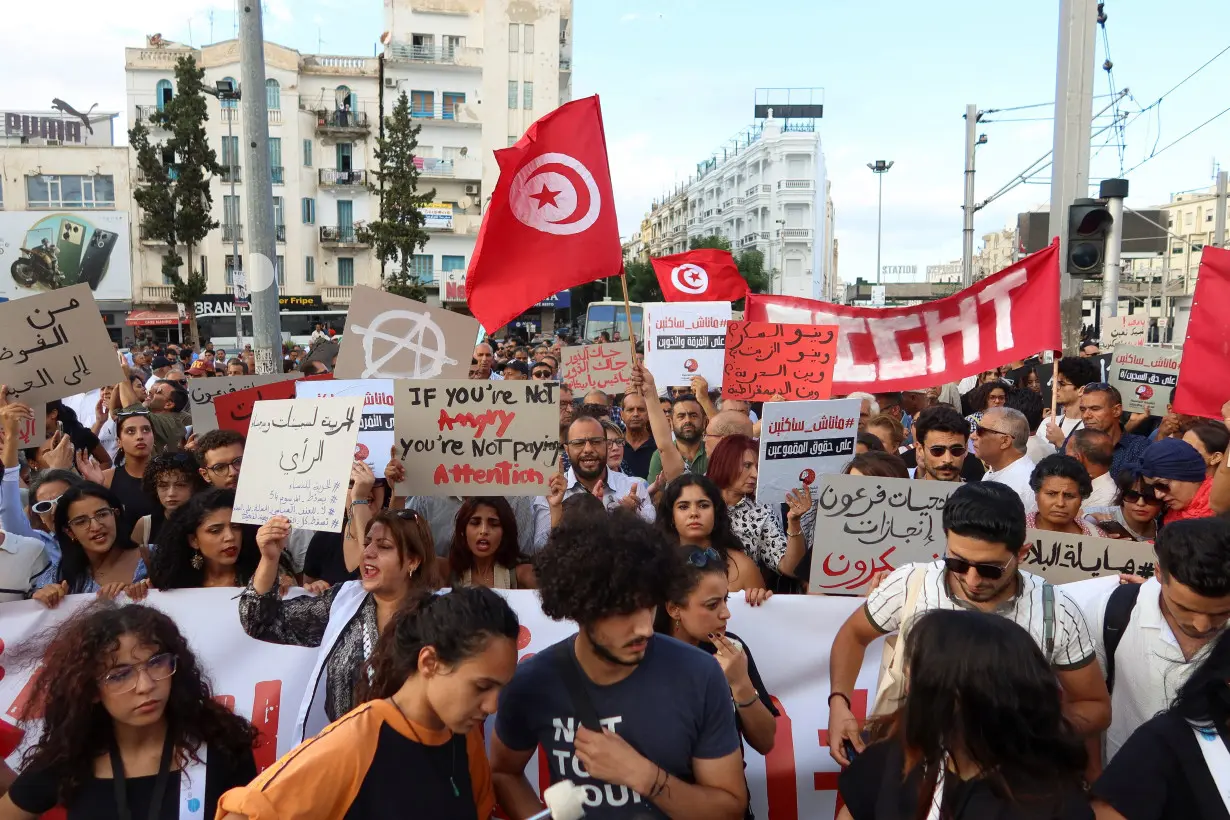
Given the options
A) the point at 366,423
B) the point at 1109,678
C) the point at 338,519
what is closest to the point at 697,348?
the point at 366,423

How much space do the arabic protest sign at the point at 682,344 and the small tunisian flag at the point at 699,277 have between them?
237 cm

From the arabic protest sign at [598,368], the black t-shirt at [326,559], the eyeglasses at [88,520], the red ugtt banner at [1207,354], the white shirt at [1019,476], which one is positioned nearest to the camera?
the eyeglasses at [88,520]

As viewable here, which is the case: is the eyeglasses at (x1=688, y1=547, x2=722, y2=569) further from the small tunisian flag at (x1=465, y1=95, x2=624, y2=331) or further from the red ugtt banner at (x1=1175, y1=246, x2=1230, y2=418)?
the red ugtt banner at (x1=1175, y1=246, x2=1230, y2=418)

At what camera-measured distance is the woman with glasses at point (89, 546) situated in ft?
14.1

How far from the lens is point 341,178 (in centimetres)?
5419

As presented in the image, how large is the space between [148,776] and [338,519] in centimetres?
150

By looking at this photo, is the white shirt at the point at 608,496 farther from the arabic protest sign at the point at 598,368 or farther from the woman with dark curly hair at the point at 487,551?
the arabic protest sign at the point at 598,368

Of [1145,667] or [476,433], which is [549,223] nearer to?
[476,433]

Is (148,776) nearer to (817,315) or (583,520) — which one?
(583,520)

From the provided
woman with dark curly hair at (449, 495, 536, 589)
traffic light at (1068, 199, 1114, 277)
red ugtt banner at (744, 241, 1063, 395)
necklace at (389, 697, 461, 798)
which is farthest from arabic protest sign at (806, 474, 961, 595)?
traffic light at (1068, 199, 1114, 277)

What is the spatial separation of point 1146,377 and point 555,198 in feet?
17.8

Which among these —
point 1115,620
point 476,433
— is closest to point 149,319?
point 476,433

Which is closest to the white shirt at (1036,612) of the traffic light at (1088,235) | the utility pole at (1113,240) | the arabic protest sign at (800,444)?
the arabic protest sign at (800,444)

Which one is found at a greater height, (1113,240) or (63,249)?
(63,249)
